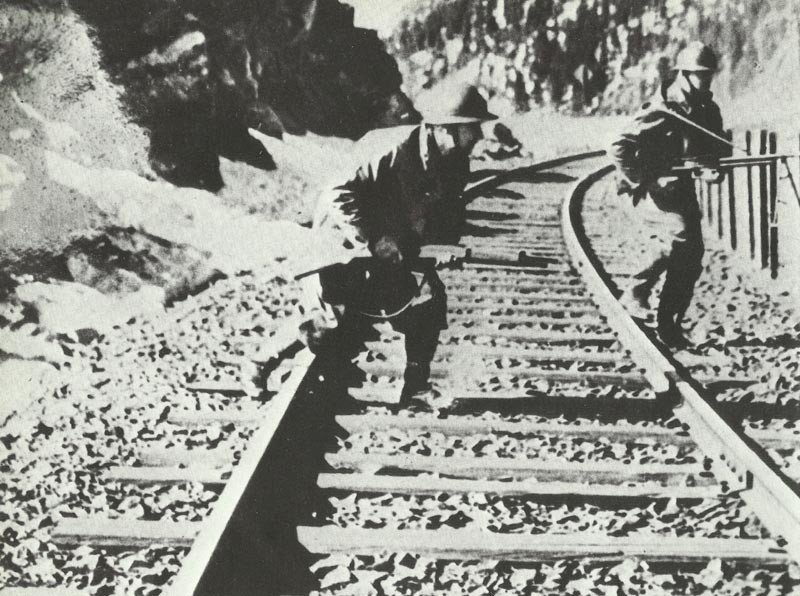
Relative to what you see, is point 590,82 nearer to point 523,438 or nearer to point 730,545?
point 523,438

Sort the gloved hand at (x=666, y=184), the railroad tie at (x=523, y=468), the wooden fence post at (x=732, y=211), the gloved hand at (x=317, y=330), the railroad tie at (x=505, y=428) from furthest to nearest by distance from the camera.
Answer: the wooden fence post at (x=732, y=211), the gloved hand at (x=666, y=184), the gloved hand at (x=317, y=330), the railroad tie at (x=505, y=428), the railroad tie at (x=523, y=468)

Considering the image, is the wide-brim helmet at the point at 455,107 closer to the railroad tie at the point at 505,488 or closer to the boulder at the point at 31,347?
the railroad tie at the point at 505,488

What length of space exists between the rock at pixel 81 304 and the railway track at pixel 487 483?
1.74m

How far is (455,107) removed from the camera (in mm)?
2936

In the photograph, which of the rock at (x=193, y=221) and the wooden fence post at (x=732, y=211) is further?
the rock at (x=193, y=221)

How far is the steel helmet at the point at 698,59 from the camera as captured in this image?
11.7 ft

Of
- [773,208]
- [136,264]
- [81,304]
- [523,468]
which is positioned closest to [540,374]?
[523,468]

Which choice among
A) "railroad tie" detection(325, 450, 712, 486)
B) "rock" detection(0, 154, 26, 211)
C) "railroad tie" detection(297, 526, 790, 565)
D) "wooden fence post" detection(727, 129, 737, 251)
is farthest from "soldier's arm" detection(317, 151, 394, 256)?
"wooden fence post" detection(727, 129, 737, 251)

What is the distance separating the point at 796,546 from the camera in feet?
6.97

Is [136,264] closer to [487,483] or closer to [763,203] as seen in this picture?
[487,483]

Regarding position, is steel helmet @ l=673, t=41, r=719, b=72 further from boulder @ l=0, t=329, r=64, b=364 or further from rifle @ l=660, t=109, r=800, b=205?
boulder @ l=0, t=329, r=64, b=364

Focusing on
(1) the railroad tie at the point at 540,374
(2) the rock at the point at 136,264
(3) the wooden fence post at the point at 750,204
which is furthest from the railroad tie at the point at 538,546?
(2) the rock at the point at 136,264

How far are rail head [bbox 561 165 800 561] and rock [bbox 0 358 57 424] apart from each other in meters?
3.03

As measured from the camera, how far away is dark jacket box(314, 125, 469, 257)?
2.84m
